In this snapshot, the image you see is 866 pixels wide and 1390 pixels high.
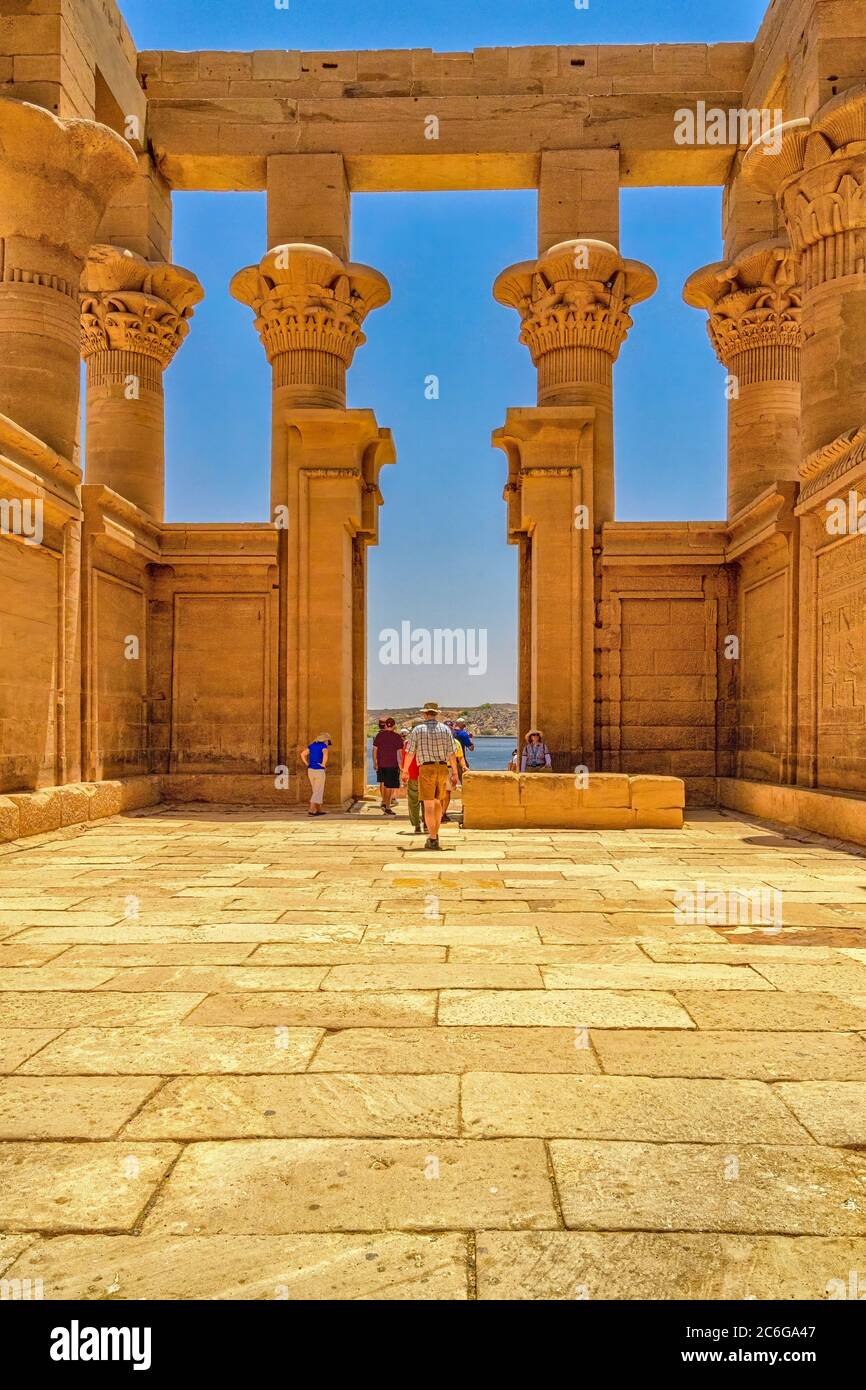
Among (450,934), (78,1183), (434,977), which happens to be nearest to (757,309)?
(450,934)

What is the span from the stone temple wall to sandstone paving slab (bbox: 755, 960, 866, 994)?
24.5 feet

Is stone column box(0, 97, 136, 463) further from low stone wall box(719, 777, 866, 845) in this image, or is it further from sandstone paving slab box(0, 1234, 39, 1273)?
sandstone paving slab box(0, 1234, 39, 1273)

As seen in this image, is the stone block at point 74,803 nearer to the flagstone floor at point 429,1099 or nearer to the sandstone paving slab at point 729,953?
the flagstone floor at point 429,1099

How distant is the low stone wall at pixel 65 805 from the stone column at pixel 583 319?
28.0 ft

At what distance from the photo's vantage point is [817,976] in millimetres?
4527

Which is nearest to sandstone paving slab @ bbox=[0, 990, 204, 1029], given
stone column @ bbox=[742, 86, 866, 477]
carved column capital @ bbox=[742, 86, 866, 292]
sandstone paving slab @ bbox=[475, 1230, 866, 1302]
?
sandstone paving slab @ bbox=[475, 1230, 866, 1302]

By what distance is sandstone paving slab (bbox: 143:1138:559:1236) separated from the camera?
2320 millimetres

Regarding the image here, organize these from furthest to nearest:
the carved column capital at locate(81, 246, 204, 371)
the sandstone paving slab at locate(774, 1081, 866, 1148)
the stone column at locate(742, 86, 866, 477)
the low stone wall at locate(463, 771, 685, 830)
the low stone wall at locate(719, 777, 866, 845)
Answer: the carved column capital at locate(81, 246, 204, 371)
the low stone wall at locate(463, 771, 685, 830)
the stone column at locate(742, 86, 866, 477)
the low stone wall at locate(719, 777, 866, 845)
the sandstone paving slab at locate(774, 1081, 866, 1148)

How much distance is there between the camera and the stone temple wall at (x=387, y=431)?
1315 centimetres

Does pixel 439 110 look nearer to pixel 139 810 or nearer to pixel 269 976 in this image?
pixel 139 810

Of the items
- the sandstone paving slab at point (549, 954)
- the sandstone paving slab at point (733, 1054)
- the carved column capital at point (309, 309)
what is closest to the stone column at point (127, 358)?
the carved column capital at point (309, 309)

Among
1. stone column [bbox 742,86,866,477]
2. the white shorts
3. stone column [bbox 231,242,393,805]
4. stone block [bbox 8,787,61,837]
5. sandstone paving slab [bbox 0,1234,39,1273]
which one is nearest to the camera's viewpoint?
sandstone paving slab [bbox 0,1234,39,1273]

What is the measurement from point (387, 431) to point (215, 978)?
13.2m
